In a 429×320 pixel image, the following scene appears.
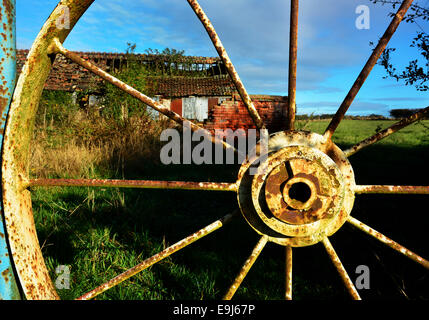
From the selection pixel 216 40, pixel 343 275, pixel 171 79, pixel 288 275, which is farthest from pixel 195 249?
Answer: pixel 171 79

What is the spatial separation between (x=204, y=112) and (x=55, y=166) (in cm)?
1625

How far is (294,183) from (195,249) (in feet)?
4.07

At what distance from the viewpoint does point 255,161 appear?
38.8 inches

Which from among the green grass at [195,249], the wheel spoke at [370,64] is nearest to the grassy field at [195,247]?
the green grass at [195,249]

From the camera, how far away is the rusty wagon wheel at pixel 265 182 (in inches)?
36.7

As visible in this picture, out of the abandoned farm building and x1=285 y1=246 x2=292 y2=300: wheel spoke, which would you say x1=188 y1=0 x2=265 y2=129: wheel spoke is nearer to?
x1=285 y1=246 x2=292 y2=300: wheel spoke

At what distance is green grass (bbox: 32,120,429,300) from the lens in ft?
5.19

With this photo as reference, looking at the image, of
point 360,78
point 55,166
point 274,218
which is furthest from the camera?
point 55,166

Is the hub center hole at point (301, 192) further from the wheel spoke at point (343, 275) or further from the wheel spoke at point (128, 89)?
the wheel spoke at point (128, 89)

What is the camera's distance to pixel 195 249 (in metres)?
2.00

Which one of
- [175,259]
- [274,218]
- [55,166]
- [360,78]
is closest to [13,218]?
[274,218]

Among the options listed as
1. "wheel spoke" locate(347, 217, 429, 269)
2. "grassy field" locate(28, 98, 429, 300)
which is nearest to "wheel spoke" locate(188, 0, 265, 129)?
"wheel spoke" locate(347, 217, 429, 269)

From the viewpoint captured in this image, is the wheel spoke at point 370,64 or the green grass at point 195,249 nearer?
the wheel spoke at point 370,64
